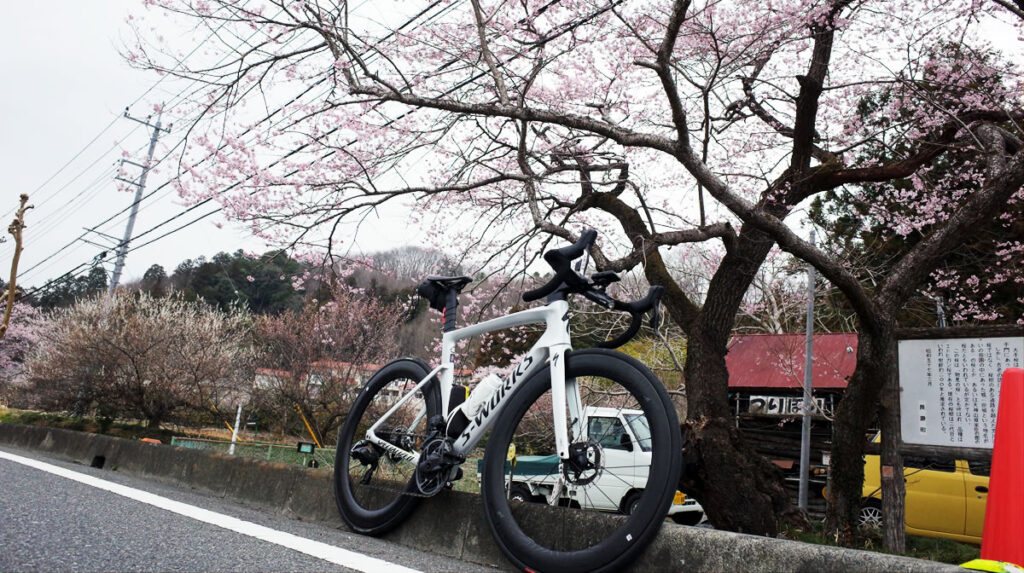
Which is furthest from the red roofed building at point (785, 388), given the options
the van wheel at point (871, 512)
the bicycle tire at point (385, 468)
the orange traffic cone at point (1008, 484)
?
the orange traffic cone at point (1008, 484)

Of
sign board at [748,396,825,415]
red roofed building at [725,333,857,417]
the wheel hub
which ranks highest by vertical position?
red roofed building at [725,333,857,417]

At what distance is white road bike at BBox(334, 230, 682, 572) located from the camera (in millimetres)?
2104

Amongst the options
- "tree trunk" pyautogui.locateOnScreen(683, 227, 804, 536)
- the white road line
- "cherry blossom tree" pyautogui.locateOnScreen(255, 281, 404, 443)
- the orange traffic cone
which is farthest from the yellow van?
"cherry blossom tree" pyautogui.locateOnScreen(255, 281, 404, 443)

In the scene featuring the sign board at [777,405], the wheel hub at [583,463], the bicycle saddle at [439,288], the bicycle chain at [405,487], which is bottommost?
the bicycle chain at [405,487]

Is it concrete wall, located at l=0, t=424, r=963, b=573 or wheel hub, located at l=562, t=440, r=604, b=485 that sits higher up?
wheel hub, located at l=562, t=440, r=604, b=485

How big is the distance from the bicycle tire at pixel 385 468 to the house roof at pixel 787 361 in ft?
39.2

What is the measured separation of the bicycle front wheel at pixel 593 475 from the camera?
81.1 inches

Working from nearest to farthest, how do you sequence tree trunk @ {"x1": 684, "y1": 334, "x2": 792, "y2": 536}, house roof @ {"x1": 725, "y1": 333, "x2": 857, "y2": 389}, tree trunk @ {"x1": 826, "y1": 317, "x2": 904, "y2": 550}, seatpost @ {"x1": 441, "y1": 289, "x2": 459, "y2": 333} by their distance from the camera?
seatpost @ {"x1": 441, "y1": 289, "x2": 459, "y2": 333}
tree trunk @ {"x1": 684, "y1": 334, "x2": 792, "y2": 536}
tree trunk @ {"x1": 826, "y1": 317, "x2": 904, "y2": 550}
house roof @ {"x1": 725, "y1": 333, "x2": 857, "y2": 389}

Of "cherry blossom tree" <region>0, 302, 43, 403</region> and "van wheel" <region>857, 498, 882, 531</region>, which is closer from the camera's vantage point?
"van wheel" <region>857, 498, 882, 531</region>

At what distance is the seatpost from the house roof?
1193cm

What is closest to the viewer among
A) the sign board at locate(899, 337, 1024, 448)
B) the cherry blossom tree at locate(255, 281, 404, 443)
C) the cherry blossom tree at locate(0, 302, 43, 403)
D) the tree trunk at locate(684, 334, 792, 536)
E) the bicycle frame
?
the bicycle frame

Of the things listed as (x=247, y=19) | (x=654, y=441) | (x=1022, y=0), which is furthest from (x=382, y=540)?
(x=1022, y=0)

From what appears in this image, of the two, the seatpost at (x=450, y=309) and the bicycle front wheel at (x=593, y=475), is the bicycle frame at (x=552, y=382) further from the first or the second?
the seatpost at (x=450, y=309)

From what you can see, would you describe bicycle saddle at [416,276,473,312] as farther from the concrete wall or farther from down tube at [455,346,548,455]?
the concrete wall
